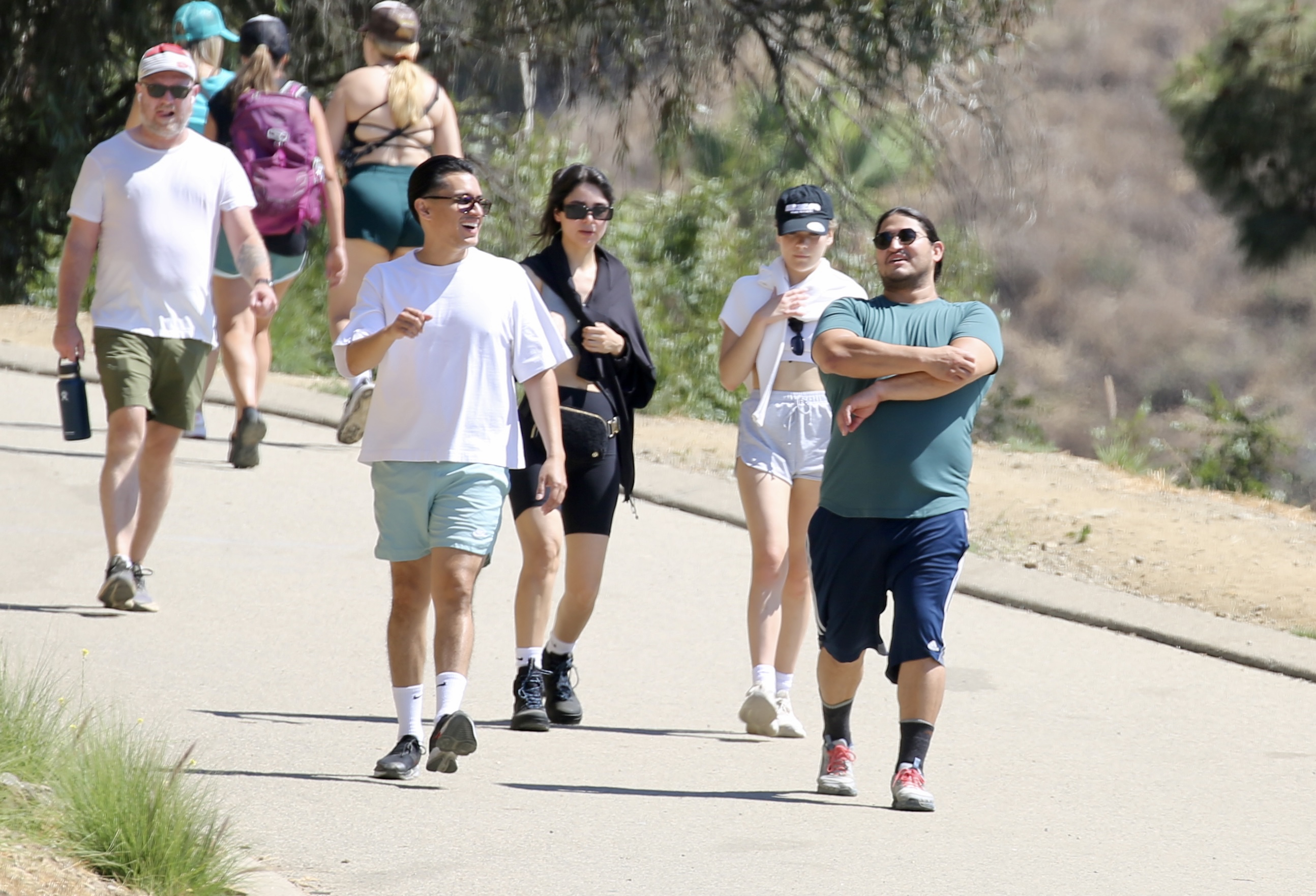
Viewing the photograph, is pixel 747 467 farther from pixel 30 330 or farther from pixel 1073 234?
pixel 1073 234

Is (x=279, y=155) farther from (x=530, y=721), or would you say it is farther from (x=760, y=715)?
(x=760, y=715)

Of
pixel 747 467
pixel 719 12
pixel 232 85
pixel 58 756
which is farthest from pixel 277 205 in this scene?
pixel 719 12

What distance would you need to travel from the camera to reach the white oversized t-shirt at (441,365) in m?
5.19

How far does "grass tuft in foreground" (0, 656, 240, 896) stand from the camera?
381 centimetres

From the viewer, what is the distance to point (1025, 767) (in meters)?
5.78

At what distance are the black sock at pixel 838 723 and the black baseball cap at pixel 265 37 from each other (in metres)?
4.26

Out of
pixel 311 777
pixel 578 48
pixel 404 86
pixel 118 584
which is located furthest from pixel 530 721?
pixel 578 48

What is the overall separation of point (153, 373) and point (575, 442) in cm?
174

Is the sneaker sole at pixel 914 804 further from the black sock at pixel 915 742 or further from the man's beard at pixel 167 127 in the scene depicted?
the man's beard at pixel 167 127

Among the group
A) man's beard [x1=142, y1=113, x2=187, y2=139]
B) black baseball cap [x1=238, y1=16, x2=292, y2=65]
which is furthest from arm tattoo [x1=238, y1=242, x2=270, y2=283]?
black baseball cap [x1=238, y1=16, x2=292, y2=65]

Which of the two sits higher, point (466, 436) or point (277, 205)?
point (277, 205)

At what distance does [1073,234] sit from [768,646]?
39685 mm

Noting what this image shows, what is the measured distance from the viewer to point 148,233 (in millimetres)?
6695

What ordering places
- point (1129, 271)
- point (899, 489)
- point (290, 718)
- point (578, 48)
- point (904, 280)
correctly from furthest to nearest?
point (1129, 271)
point (578, 48)
point (290, 718)
point (904, 280)
point (899, 489)
